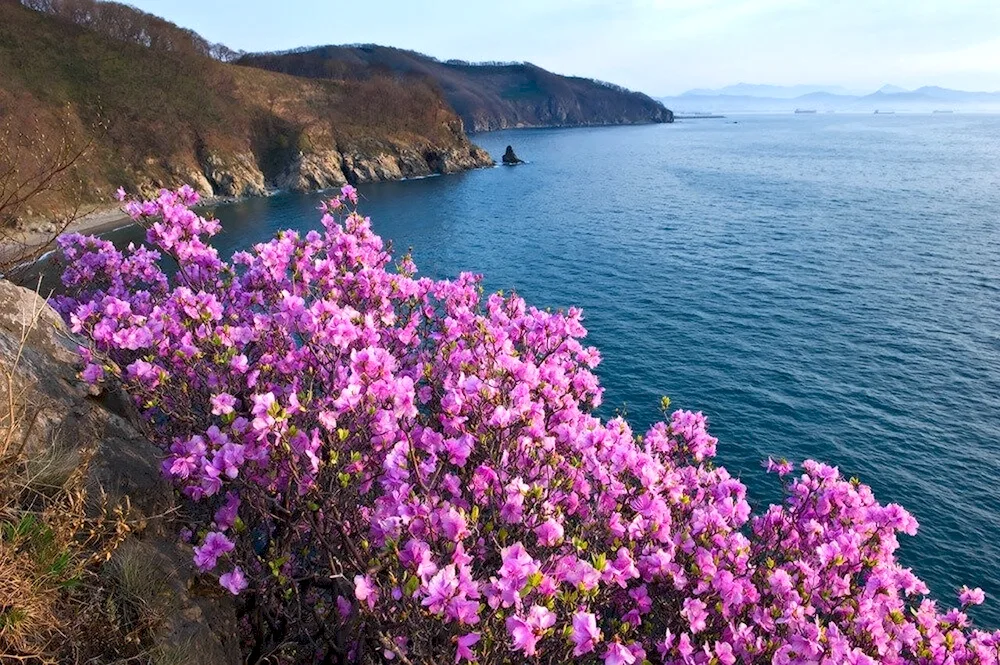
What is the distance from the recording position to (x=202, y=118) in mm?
122875

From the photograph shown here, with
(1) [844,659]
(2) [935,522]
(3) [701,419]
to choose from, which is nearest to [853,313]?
(2) [935,522]

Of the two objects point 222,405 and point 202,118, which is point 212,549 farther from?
point 202,118

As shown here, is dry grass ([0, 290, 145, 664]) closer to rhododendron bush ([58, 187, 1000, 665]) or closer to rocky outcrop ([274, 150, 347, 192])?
rhododendron bush ([58, 187, 1000, 665])

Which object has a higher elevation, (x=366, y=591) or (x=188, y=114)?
(x=188, y=114)

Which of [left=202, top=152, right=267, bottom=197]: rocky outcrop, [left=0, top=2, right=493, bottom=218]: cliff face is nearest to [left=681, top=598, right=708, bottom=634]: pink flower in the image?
[left=0, top=2, right=493, bottom=218]: cliff face

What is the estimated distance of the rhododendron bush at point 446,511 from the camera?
22.0 ft

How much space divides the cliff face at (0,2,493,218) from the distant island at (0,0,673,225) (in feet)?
0.97

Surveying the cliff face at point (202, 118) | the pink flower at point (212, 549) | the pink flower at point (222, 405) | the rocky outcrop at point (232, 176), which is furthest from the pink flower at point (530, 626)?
the rocky outcrop at point (232, 176)

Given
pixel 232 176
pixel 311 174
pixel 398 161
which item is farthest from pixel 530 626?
pixel 398 161

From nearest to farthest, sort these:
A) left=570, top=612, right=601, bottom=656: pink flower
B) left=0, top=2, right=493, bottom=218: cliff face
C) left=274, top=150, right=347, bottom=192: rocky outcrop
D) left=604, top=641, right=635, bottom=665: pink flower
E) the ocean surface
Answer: left=570, top=612, right=601, bottom=656: pink flower, left=604, top=641, right=635, bottom=665: pink flower, the ocean surface, left=0, top=2, right=493, bottom=218: cliff face, left=274, top=150, right=347, bottom=192: rocky outcrop

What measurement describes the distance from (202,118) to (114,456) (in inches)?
5312

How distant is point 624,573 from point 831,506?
17.8 feet

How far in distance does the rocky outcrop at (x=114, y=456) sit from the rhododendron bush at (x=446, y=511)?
51cm

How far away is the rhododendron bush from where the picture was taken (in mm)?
6699
